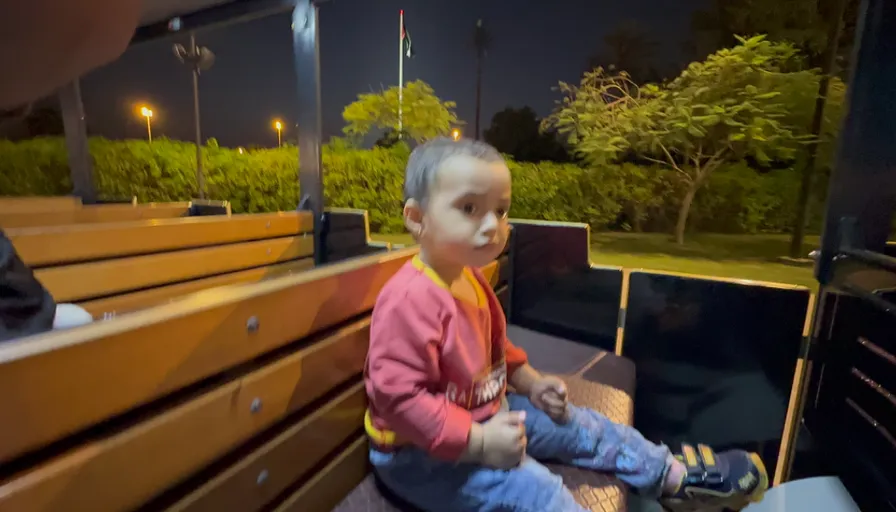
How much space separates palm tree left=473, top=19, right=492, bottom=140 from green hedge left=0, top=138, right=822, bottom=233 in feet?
4.42

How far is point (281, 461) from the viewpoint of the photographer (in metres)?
Result: 1.10

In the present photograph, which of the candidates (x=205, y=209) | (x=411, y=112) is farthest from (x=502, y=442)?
(x=411, y=112)

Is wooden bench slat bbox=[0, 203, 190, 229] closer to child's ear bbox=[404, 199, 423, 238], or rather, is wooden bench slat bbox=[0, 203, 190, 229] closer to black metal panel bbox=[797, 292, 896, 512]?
child's ear bbox=[404, 199, 423, 238]

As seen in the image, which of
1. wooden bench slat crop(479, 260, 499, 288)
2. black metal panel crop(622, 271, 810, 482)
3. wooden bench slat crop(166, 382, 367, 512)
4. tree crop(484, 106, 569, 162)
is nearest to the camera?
wooden bench slat crop(166, 382, 367, 512)

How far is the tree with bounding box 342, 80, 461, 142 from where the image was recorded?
7.88 metres

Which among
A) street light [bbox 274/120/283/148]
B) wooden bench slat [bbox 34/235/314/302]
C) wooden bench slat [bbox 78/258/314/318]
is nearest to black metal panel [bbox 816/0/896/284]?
wooden bench slat [bbox 78/258/314/318]

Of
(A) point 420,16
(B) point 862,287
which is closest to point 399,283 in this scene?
(B) point 862,287

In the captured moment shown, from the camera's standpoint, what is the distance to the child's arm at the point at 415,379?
3.39ft

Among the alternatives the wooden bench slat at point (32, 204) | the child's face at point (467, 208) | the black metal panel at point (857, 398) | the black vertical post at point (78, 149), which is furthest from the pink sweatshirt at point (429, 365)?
the black vertical post at point (78, 149)

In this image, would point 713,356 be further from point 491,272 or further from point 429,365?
point 429,365

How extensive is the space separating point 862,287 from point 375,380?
1.57 metres

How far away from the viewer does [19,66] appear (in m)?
0.54

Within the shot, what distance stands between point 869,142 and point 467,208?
1432 millimetres

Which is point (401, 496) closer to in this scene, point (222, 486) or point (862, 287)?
point (222, 486)
